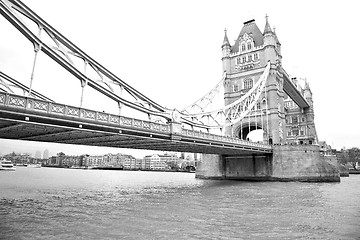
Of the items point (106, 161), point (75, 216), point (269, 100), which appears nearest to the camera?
point (75, 216)

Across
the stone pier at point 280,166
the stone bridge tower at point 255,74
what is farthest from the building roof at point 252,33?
the stone pier at point 280,166

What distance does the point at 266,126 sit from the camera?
43.9m

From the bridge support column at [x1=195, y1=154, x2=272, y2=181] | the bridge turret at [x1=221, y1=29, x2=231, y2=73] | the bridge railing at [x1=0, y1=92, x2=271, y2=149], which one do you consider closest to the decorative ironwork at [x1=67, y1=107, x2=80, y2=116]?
the bridge railing at [x1=0, y1=92, x2=271, y2=149]

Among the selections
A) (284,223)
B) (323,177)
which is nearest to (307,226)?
(284,223)

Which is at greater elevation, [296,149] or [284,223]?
[296,149]

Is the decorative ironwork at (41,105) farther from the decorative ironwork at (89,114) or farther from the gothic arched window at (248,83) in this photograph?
the gothic arched window at (248,83)

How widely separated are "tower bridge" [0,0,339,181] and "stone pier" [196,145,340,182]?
124 mm

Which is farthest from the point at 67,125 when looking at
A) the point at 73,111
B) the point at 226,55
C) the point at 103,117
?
the point at 226,55

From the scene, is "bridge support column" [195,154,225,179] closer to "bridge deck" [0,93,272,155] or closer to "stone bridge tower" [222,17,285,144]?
"stone bridge tower" [222,17,285,144]

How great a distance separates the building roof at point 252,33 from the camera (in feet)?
155

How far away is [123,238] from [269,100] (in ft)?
129

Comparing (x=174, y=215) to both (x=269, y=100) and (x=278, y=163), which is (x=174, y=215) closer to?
(x=278, y=163)

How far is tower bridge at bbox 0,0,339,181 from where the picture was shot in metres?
13.2

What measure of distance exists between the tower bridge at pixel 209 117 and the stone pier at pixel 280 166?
124 millimetres
